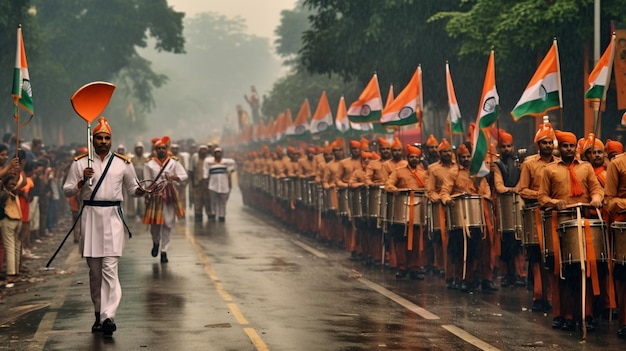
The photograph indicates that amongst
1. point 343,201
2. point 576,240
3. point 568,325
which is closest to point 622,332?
point 568,325

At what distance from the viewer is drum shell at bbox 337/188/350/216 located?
22837 millimetres

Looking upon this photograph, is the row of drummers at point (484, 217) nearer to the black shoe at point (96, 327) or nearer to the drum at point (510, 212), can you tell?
the drum at point (510, 212)

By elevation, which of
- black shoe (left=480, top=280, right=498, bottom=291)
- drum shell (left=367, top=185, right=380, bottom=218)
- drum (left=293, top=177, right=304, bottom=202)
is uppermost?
drum (left=293, top=177, right=304, bottom=202)

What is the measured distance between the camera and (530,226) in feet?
47.0

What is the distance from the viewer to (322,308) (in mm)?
14727

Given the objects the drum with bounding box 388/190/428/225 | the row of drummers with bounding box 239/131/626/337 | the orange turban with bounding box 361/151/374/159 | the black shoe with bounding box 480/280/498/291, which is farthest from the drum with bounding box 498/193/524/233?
the orange turban with bounding box 361/151/374/159

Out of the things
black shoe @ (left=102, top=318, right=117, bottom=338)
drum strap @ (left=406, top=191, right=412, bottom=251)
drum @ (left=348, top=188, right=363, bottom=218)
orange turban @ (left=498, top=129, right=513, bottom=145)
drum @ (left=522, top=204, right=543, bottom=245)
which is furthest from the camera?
drum @ (left=348, top=188, right=363, bottom=218)

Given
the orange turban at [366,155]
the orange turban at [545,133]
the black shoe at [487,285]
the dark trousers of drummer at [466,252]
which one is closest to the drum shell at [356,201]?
the orange turban at [366,155]

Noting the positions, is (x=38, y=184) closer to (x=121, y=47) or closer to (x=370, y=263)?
(x=370, y=263)

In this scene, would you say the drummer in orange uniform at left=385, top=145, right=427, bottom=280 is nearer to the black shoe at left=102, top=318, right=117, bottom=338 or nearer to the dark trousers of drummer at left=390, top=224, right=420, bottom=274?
the dark trousers of drummer at left=390, top=224, right=420, bottom=274

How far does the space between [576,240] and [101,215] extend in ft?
15.6

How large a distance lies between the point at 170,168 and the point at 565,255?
9.24 m

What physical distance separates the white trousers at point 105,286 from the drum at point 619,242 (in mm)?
4875

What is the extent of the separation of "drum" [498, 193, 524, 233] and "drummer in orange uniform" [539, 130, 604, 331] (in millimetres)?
2957
